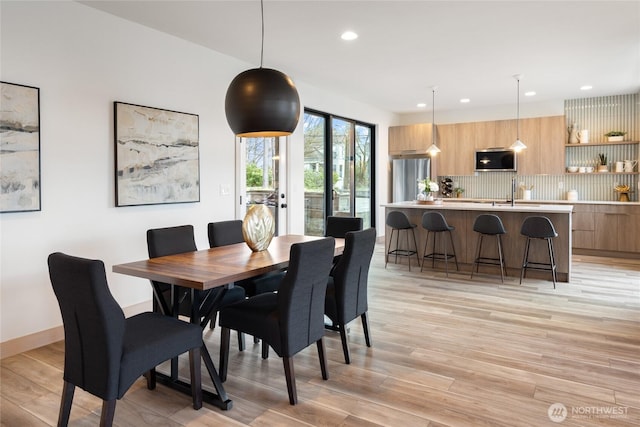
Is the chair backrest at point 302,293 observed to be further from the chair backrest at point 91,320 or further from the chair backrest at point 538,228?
the chair backrest at point 538,228

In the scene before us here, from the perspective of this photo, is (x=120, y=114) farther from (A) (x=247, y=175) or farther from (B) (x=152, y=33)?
(A) (x=247, y=175)

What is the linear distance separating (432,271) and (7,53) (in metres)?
5.25

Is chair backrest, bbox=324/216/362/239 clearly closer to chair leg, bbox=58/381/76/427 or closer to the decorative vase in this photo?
the decorative vase

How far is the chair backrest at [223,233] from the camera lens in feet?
11.9

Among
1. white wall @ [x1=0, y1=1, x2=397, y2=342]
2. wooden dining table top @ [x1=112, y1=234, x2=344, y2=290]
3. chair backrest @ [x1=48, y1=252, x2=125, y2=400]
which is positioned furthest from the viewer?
white wall @ [x1=0, y1=1, x2=397, y2=342]

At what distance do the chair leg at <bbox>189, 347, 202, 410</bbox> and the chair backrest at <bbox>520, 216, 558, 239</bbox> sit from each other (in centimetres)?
428

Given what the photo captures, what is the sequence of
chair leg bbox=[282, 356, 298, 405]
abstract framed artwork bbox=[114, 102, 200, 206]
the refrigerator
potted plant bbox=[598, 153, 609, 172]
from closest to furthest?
chair leg bbox=[282, 356, 298, 405] < abstract framed artwork bbox=[114, 102, 200, 206] < potted plant bbox=[598, 153, 609, 172] < the refrigerator

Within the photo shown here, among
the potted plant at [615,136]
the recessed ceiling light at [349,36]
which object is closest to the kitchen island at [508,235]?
the potted plant at [615,136]

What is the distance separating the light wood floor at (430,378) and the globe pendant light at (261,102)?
5.20 ft

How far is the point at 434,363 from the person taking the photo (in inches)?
117

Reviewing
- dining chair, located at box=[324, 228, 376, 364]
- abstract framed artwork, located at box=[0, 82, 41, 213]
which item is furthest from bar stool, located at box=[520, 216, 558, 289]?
abstract framed artwork, located at box=[0, 82, 41, 213]

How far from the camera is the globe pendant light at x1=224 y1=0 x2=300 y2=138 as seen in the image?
2.41 m

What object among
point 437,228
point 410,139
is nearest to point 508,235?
point 437,228

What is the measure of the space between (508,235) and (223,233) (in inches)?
153
